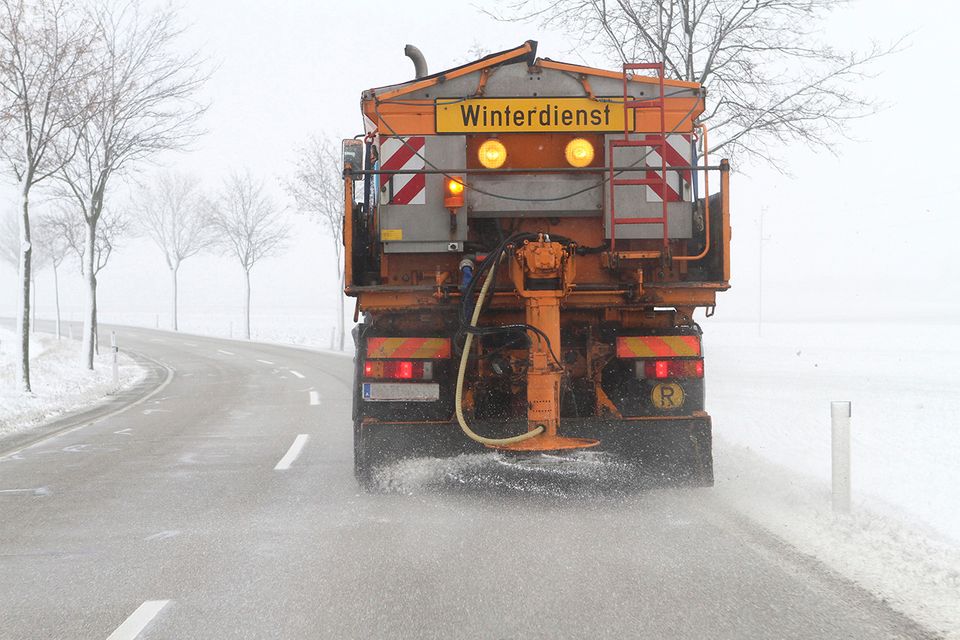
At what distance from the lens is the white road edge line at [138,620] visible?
3.52 m

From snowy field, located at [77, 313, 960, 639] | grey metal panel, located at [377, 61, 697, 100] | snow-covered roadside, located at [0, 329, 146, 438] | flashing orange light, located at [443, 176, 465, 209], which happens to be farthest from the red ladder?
snow-covered roadside, located at [0, 329, 146, 438]

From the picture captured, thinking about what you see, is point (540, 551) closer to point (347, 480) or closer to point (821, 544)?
point (821, 544)

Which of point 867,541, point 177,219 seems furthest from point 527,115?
point 177,219

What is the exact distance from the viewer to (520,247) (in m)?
5.79

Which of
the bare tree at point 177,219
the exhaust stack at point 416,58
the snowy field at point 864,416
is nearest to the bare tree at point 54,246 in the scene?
the bare tree at point 177,219

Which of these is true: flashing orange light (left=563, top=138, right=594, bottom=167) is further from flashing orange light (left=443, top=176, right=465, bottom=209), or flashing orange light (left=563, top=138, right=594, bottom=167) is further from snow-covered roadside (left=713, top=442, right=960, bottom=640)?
snow-covered roadside (left=713, top=442, right=960, bottom=640)

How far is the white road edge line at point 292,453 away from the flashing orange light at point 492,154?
11.8 feet

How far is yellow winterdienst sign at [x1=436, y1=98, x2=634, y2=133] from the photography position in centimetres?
629

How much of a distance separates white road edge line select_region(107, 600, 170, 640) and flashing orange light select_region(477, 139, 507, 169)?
380 centimetres

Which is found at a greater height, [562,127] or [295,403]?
[562,127]

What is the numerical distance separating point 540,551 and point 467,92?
3.56 m

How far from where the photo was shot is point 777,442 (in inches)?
355

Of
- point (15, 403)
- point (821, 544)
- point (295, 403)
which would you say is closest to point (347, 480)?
point (821, 544)

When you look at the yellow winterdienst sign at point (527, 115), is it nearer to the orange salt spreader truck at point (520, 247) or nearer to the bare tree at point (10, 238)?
the orange salt spreader truck at point (520, 247)
